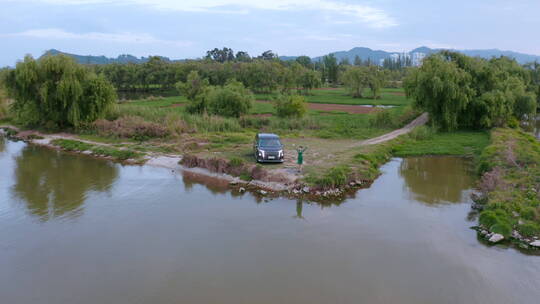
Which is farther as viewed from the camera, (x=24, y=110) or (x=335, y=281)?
(x=24, y=110)

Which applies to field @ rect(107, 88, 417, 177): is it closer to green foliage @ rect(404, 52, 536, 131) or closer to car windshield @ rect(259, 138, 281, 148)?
car windshield @ rect(259, 138, 281, 148)

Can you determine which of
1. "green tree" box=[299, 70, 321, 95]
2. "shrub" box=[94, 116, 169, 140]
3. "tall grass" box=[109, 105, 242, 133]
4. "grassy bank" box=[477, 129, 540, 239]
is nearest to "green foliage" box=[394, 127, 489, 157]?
"grassy bank" box=[477, 129, 540, 239]

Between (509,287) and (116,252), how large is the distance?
1350 cm

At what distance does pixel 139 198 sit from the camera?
2125 cm

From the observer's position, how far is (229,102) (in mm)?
44031

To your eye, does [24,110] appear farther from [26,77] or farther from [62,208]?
[62,208]

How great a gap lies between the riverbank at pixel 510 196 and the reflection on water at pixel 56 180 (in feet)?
61.2

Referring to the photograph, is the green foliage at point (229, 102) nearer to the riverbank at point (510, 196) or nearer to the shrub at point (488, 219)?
the riverbank at point (510, 196)

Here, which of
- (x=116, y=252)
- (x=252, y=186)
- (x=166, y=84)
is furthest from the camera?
(x=166, y=84)

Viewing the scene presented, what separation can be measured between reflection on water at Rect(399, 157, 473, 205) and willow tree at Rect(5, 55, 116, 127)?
29.6m

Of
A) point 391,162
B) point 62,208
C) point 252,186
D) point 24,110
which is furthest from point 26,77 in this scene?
point 391,162

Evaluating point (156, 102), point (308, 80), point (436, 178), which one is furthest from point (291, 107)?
point (308, 80)

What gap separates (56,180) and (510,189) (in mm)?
25834

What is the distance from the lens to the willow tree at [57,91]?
125ft
